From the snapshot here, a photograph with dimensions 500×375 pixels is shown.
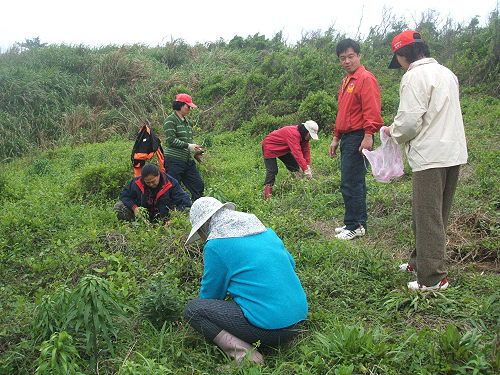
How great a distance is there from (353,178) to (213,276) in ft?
7.04

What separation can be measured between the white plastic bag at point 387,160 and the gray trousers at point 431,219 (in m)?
0.47

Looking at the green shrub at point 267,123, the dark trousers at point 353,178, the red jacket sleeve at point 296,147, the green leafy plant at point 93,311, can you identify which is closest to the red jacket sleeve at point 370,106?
the dark trousers at point 353,178

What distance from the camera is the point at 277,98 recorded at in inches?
523

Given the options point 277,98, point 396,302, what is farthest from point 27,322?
point 277,98

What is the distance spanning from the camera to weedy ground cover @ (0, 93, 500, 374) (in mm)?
2943

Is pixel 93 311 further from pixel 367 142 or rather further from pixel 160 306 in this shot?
pixel 367 142

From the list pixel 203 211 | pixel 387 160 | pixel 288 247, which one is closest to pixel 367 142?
pixel 387 160

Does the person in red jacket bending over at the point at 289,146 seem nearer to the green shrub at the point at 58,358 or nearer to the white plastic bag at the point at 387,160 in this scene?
the white plastic bag at the point at 387,160

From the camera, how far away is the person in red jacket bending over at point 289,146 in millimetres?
7047

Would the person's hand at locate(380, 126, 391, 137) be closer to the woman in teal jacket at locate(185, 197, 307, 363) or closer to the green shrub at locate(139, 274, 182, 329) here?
the woman in teal jacket at locate(185, 197, 307, 363)

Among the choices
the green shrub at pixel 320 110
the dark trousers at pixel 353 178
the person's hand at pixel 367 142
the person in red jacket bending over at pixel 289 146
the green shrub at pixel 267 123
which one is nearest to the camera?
the person's hand at pixel 367 142

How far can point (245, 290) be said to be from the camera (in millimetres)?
3225

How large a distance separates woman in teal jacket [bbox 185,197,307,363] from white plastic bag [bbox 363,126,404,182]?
1.31 m

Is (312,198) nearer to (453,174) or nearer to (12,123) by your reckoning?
(453,174)
